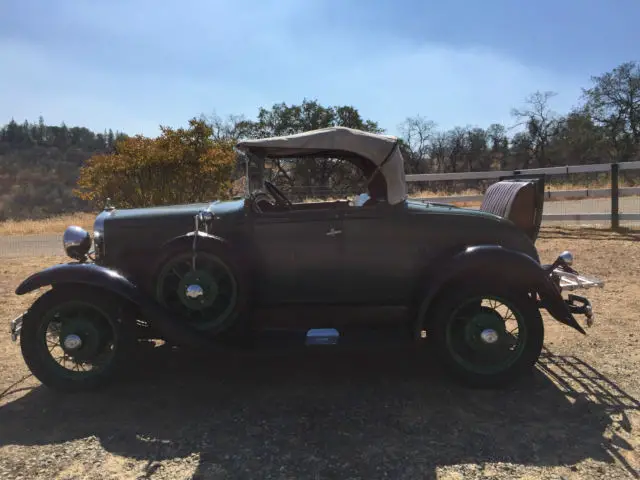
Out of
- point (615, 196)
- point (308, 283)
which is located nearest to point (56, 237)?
point (308, 283)

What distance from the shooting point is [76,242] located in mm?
4254

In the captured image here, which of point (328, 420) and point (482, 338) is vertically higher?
point (482, 338)

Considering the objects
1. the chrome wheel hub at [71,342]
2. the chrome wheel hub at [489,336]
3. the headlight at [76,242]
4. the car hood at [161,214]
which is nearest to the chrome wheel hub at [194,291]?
the car hood at [161,214]

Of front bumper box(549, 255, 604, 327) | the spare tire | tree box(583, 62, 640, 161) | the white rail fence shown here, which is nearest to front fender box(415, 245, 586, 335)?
front bumper box(549, 255, 604, 327)

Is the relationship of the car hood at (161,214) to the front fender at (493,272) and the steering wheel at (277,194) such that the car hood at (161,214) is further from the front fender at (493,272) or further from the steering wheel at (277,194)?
the front fender at (493,272)

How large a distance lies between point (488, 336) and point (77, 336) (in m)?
3.01

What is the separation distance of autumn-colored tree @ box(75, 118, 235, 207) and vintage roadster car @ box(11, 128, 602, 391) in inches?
341

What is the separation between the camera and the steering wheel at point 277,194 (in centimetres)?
430

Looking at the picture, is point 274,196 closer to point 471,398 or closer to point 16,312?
point 471,398

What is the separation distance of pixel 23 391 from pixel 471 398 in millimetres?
3373

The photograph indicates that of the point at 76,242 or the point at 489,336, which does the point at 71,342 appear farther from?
the point at 489,336

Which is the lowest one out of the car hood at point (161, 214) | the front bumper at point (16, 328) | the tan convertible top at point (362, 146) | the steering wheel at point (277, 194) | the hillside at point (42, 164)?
the front bumper at point (16, 328)

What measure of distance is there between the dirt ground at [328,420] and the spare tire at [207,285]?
0.53 metres

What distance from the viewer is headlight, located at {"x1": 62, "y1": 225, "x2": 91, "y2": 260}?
4.24m
